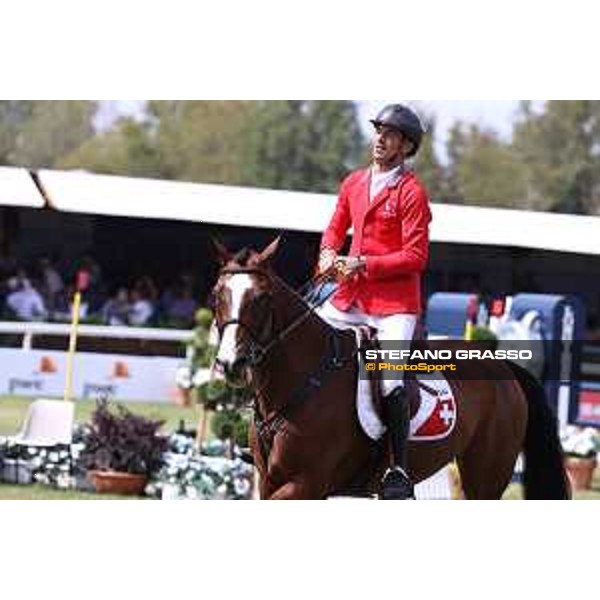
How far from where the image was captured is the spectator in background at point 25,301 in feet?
26.1

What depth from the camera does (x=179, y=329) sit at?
343 inches

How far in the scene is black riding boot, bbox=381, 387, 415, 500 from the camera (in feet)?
23.2

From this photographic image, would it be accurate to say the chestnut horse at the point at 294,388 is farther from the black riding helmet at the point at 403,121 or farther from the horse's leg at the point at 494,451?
the black riding helmet at the point at 403,121

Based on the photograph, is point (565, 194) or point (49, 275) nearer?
point (49, 275)

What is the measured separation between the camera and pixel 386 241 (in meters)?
7.15

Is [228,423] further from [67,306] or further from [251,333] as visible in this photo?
[251,333]

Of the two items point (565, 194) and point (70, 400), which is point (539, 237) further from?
point (70, 400)

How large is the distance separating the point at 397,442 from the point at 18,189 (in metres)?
2.40

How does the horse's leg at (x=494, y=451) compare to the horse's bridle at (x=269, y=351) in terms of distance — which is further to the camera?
the horse's leg at (x=494, y=451)

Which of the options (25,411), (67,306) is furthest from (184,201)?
(25,411)

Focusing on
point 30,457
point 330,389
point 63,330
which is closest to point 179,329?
point 63,330

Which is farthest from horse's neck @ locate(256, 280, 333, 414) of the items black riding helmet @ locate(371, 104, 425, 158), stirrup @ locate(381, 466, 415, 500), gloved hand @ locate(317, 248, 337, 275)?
black riding helmet @ locate(371, 104, 425, 158)

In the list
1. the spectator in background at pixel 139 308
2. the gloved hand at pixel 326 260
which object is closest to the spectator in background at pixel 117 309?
the spectator in background at pixel 139 308

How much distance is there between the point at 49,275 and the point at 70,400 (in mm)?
996
